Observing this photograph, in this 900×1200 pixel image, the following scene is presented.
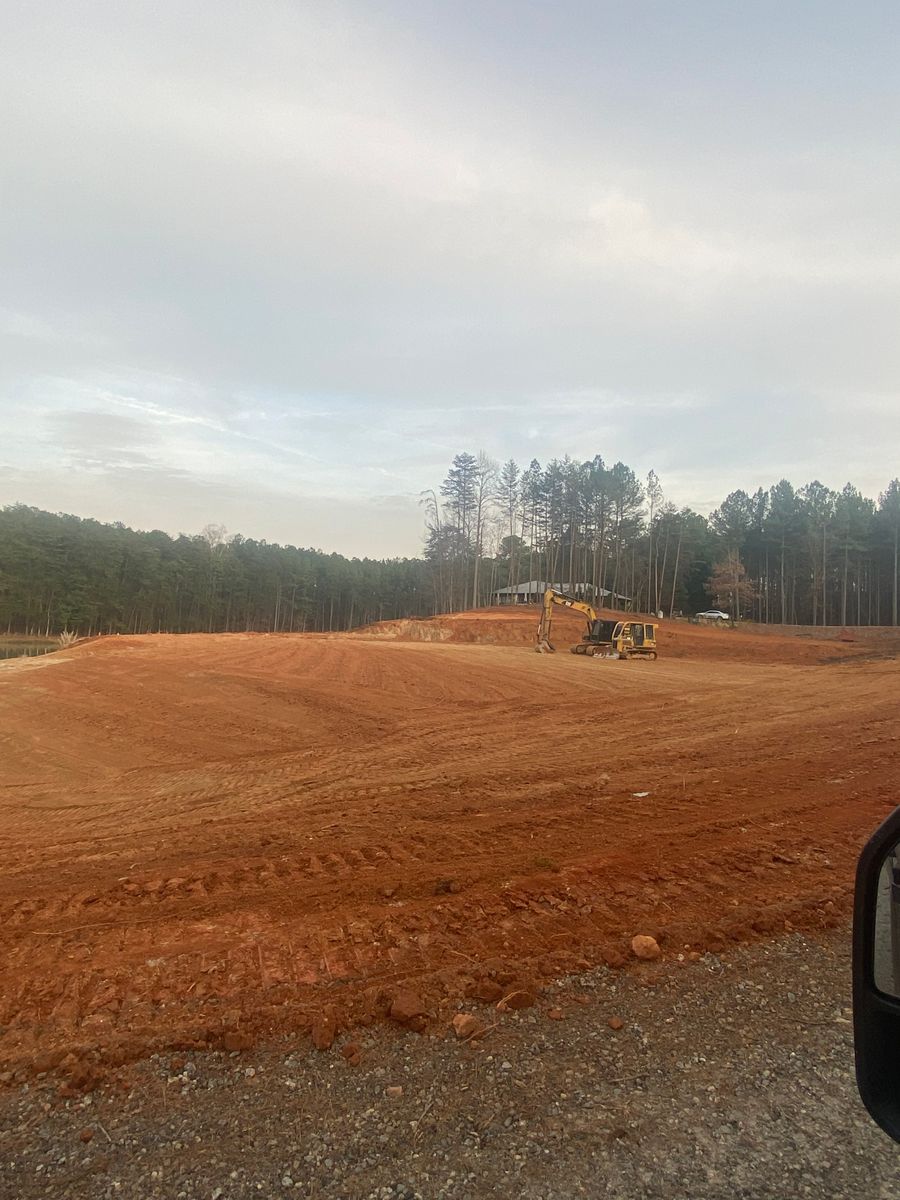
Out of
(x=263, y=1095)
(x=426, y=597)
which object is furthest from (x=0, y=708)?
(x=426, y=597)

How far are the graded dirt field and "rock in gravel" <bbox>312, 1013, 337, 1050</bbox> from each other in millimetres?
36

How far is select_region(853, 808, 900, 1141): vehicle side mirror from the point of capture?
1.67m

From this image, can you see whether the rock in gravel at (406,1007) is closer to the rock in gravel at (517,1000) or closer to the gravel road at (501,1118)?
the gravel road at (501,1118)

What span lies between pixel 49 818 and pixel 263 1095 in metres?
6.02

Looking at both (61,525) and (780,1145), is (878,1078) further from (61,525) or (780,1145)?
(61,525)

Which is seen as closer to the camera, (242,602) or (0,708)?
(0,708)

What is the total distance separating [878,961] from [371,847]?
461 cm

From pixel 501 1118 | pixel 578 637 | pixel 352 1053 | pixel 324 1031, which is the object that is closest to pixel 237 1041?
pixel 324 1031

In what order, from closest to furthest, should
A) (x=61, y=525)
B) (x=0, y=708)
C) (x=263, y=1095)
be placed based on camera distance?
(x=263, y=1095) < (x=0, y=708) < (x=61, y=525)

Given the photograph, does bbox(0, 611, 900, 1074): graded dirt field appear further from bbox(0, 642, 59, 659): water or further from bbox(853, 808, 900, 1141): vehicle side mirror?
bbox(0, 642, 59, 659): water

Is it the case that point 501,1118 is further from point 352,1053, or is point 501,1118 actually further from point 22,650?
point 22,650

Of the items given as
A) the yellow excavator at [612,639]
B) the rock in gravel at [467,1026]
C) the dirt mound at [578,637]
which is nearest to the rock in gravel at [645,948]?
the rock in gravel at [467,1026]

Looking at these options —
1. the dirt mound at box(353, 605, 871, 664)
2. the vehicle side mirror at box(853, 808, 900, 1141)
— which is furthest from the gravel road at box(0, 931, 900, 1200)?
the dirt mound at box(353, 605, 871, 664)

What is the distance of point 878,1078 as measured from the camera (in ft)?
5.44
